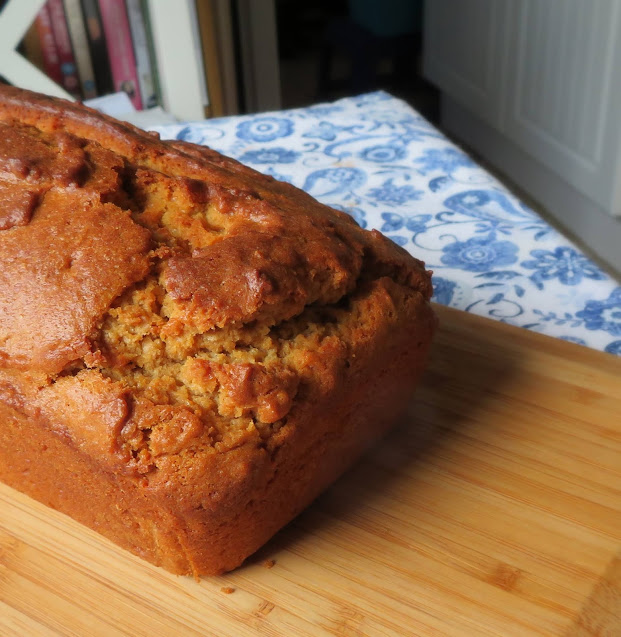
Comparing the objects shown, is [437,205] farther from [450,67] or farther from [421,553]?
[450,67]

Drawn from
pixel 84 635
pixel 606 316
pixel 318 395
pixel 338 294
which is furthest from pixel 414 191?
pixel 84 635

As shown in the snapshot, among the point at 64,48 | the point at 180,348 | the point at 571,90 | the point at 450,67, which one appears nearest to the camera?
the point at 180,348

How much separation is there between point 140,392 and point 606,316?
87cm

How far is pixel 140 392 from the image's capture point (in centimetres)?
75

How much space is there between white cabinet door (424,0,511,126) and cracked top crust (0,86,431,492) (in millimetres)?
2545

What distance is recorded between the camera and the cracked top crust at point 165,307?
752mm

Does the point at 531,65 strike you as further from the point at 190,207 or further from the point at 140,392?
the point at 140,392

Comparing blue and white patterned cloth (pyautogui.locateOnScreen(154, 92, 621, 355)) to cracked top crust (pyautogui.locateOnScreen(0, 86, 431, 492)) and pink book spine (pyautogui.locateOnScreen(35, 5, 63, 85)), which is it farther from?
pink book spine (pyautogui.locateOnScreen(35, 5, 63, 85))

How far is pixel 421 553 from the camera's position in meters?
0.84

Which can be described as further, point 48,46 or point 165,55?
point 48,46

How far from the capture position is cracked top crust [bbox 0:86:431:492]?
75 cm

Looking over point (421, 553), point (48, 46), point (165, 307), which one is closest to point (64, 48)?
point (48, 46)

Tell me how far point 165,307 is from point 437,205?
93 centimetres

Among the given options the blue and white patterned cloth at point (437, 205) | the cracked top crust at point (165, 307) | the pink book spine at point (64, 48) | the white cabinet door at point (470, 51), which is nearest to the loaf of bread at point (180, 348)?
the cracked top crust at point (165, 307)
